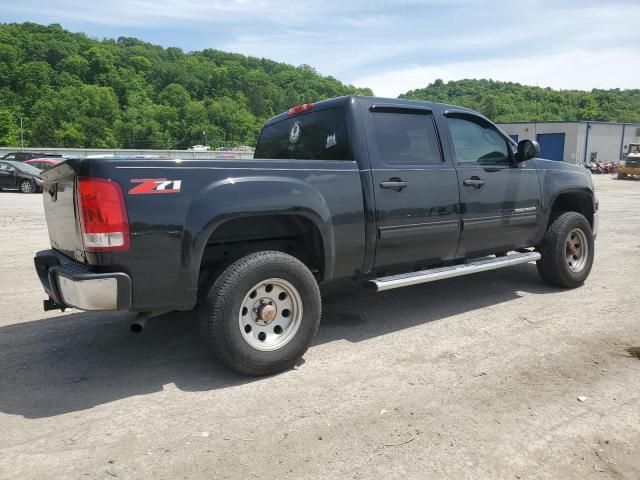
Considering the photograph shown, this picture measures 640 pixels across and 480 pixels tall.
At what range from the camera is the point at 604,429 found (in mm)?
2988

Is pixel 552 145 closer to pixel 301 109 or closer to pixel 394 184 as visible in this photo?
pixel 301 109

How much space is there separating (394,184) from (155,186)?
200 centimetres

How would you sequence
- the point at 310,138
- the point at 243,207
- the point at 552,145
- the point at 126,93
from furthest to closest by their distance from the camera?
the point at 126,93
the point at 552,145
the point at 310,138
the point at 243,207

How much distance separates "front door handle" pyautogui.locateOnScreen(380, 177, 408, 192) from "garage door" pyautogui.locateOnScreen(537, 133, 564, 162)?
5331 cm

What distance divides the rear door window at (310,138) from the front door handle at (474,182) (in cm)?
131

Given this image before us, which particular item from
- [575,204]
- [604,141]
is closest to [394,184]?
[575,204]

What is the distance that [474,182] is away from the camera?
4961 millimetres

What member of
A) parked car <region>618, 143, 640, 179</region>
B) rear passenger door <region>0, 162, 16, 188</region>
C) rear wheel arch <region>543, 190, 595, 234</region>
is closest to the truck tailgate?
rear wheel arch <region>543, 190, 595, 234</region>

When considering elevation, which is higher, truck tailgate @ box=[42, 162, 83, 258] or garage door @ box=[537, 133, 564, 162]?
garage door @ box=[537, 133, 564, 162]

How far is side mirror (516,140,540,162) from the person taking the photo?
5383 mm

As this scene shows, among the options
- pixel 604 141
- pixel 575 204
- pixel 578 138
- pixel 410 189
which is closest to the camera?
pixel 410 189

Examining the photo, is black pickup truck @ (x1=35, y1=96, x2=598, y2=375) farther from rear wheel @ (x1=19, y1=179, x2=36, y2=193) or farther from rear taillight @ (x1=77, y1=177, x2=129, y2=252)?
rear wheel @ (x1=19, y1=179, x2=36, y2=193)

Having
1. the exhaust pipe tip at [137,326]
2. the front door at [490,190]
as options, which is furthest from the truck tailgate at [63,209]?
the front door at [490,190]

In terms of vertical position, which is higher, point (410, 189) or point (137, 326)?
point (410, 189)
